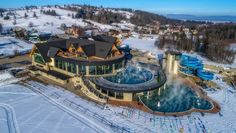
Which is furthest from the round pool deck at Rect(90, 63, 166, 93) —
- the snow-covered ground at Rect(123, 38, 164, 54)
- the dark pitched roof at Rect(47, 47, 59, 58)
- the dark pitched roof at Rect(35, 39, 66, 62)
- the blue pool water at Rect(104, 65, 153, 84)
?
the snow-covered ground at Rect(123, 38, 164, 54)

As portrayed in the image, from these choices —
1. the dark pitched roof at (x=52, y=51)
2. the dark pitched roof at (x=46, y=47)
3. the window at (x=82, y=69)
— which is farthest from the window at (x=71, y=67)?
the dark pitched roof at (x=46, y=47)

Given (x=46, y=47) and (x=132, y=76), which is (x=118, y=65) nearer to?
(x=132, y=76)

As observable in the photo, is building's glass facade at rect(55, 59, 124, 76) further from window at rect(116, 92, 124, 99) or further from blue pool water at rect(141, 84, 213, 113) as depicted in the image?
blue pool water at rect(141, 84, 213, 113)

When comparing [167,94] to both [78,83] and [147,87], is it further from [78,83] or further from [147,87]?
[78,83]

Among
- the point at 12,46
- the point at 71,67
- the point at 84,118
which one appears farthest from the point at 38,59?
the point at 12,46

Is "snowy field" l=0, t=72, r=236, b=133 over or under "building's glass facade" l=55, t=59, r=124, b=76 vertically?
under
